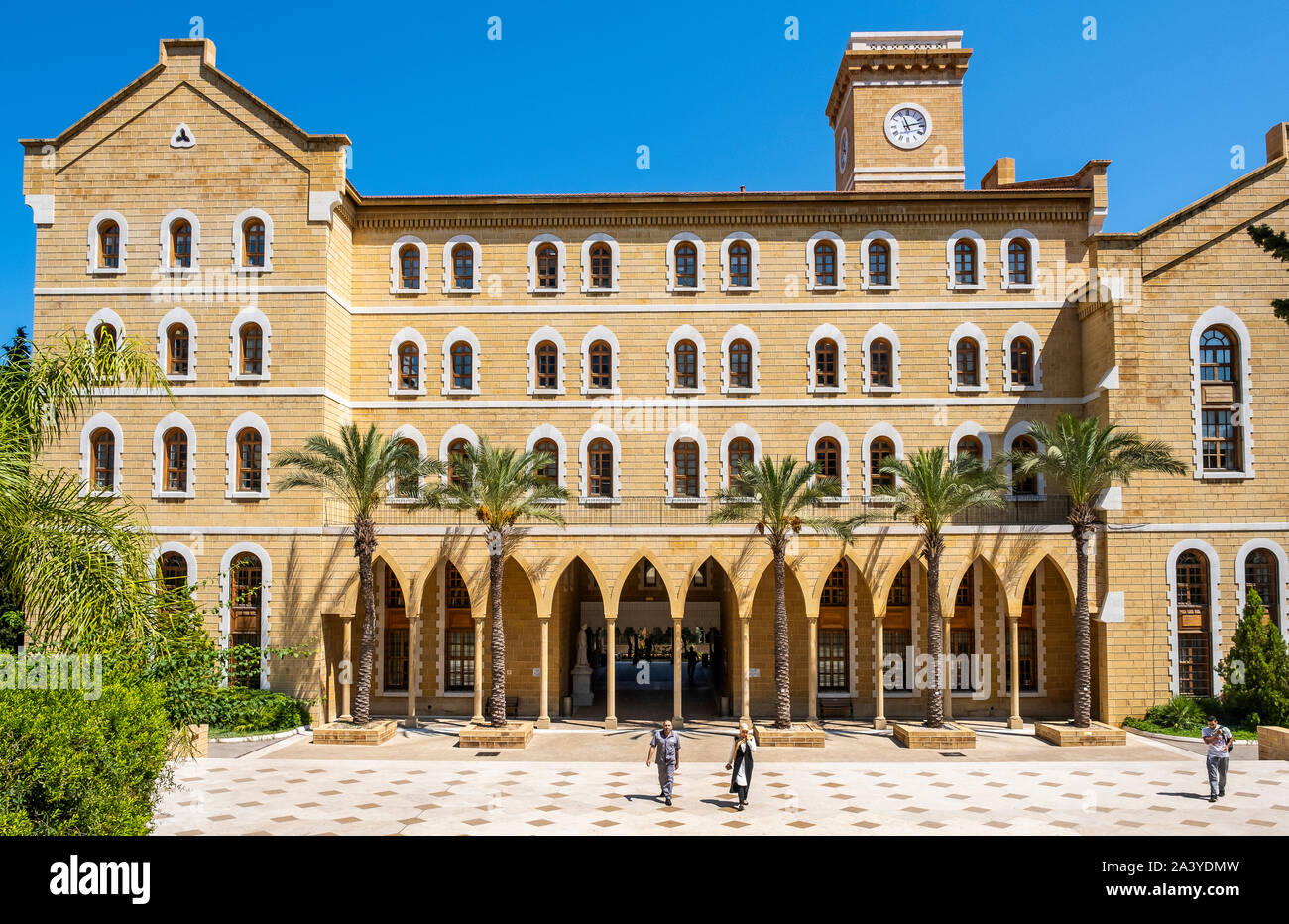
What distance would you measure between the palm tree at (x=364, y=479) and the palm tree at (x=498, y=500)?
955 millimetres

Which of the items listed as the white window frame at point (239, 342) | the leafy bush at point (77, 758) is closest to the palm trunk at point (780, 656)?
the white window frame at point (239, 342)

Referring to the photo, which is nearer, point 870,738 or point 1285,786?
point 1285,786

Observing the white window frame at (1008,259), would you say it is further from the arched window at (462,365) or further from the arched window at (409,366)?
the arched window at (409,366)

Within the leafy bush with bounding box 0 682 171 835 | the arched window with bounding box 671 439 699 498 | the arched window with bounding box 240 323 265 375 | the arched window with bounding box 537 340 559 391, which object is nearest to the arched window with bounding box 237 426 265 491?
the arched window with bounding box 240 323 265 375

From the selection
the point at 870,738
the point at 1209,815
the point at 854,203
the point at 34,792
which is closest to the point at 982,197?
the point at 854,203

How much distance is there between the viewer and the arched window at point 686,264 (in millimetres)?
29203

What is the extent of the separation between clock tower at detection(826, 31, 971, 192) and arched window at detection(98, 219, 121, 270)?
82.2 ft

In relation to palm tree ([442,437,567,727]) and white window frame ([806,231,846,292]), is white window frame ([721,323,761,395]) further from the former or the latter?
palm tree ([442,437,567,727])

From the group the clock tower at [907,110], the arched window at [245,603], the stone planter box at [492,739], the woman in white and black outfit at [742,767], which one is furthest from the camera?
the clock tower at [907,110]

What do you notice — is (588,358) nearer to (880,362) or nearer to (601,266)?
(601,266)

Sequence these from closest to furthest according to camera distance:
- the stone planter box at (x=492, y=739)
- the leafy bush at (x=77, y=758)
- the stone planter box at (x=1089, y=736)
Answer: the leafy bush at (x=77, y=758) → the stone planter box at (x=1089, y=736) → the stone planter box at (x=492, y=739)
